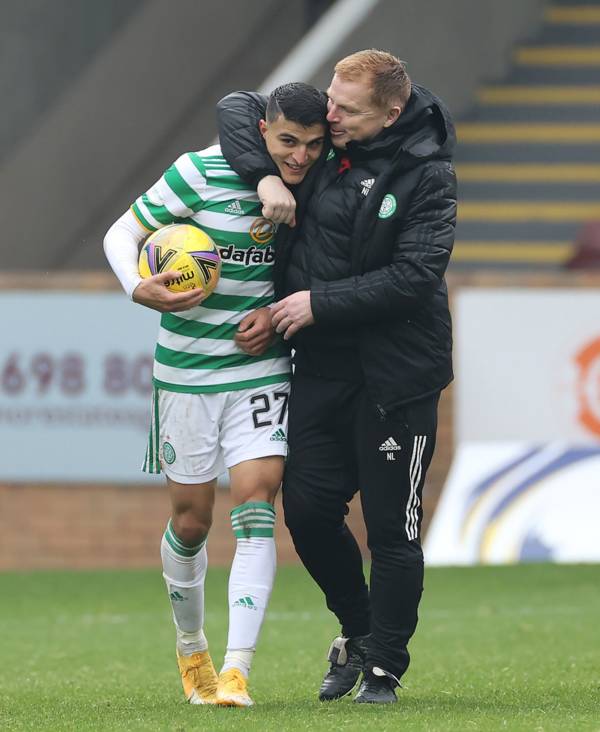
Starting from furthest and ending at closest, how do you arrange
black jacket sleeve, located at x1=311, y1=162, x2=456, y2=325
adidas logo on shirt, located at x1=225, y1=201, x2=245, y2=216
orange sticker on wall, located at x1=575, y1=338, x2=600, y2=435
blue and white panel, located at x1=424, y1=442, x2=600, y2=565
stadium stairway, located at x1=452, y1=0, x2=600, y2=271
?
stadium stairway, located at x1=452, y1=0, x2=600, y2=271 < orange sticker on wall, located at x1=575, y1=338, x2=600, y2=435 < blue and white panel, located at x1=424, y1=442, x2=600, y2=565 < adidas logo on shirt, located at x1=225, y1=201, x2=245, y2=216 < black jacket sleeve, located at x1=311, y1=162, x2=456, y2=325

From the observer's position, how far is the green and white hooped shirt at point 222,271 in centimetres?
587

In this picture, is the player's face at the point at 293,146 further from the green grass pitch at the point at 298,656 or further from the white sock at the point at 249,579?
the green grass pitch at the point at 298,656

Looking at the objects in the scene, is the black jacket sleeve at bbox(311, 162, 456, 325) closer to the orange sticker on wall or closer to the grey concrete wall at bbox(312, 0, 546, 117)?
the orange sticker on wall

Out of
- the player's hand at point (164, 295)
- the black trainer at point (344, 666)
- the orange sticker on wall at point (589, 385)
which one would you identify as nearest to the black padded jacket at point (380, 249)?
the player's hand at point (164, 295)

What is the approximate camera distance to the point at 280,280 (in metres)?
5.98

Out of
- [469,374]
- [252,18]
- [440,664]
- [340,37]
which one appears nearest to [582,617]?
[440,664]

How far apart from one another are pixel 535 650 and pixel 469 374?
16.9 feet

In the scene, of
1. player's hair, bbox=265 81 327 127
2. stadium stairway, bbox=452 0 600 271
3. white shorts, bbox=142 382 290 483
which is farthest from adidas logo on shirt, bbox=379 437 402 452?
stadium stairway, bbox=452 0 600 271

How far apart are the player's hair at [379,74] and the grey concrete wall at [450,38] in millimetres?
9067

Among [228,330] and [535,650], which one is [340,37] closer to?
[535,650]

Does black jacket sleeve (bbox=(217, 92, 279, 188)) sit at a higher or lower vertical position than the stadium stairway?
higher

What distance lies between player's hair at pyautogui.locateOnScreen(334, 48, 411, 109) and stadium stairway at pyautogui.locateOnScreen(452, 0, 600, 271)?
1006cm

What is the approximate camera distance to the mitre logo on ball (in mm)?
5703

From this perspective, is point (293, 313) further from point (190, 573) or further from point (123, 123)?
point (123, 123)
